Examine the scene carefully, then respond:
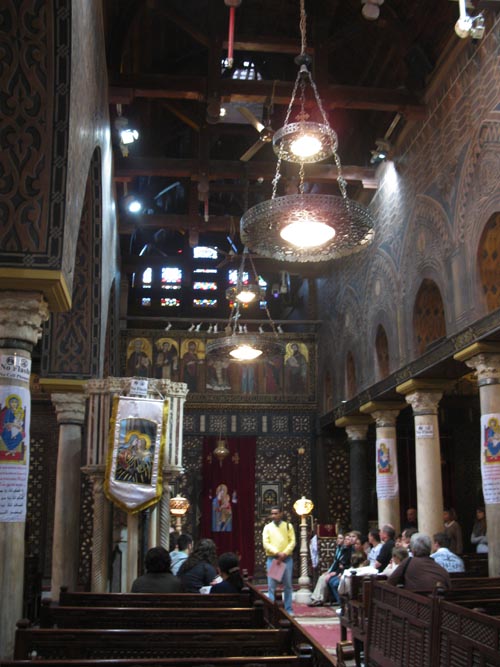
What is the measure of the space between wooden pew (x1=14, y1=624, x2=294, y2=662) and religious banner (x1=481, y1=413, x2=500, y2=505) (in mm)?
6456

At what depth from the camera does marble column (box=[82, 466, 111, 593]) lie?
9844 millimetres

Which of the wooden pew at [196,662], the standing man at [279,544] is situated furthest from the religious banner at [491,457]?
the wooden pew at [196,662]

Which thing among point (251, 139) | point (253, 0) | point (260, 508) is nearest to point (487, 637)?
point (253, 0)

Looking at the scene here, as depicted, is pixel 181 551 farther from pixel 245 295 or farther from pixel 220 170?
pixel 220 170

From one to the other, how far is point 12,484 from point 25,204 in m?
2.69

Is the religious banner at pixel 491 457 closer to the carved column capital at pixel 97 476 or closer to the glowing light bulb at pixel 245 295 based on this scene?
the carved column capital at pixel 97 476

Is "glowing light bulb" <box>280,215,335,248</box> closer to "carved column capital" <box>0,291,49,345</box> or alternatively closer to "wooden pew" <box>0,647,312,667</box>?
"carved column capital" <box>0,291,49,345</box>

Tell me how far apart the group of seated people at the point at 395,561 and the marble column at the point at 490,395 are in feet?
1.69

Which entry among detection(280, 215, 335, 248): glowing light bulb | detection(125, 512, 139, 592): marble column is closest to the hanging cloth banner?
detection(125, 512, 139, 592): marble column

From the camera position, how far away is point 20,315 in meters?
7.39

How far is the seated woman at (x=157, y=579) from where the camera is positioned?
666cm

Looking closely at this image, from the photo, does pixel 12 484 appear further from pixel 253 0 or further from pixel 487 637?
pixel 253 0

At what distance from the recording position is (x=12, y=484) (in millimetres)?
7043

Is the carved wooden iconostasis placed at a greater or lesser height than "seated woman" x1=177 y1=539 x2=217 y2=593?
greater
